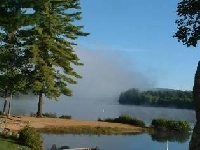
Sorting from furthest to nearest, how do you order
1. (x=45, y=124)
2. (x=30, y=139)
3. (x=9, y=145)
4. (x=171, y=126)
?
(x=171, y=126) < (x=45, y=124) < (x=30, y=139) < (x=9, y=145)

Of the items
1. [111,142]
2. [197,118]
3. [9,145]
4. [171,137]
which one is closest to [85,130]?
[111,142]

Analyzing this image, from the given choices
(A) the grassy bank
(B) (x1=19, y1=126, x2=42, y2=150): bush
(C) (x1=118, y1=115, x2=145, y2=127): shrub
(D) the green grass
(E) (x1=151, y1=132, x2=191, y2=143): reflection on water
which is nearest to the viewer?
(D) the green grass

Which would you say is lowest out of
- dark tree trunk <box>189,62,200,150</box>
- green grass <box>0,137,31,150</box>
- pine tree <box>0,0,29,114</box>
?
green grass <box>0,137,31,150</box>

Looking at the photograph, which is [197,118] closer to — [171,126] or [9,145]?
[9,145]

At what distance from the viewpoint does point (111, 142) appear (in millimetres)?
38969

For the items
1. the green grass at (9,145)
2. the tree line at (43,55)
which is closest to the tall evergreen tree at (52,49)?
the tree line at (43,55)

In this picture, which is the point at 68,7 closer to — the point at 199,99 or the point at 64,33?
the point at 64,33

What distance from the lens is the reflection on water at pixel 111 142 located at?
118 ft

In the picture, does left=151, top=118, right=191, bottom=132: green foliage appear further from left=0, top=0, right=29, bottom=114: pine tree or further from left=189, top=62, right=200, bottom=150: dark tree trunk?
left=189, top=62, right=200, bottom=150: dark tree trunk

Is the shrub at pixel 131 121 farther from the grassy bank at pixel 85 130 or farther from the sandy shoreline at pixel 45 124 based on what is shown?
the grassy bank at pixel 85 130

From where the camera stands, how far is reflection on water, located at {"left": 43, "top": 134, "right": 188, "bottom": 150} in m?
35.9

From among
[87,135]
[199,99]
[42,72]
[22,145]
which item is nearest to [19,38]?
[42,72]

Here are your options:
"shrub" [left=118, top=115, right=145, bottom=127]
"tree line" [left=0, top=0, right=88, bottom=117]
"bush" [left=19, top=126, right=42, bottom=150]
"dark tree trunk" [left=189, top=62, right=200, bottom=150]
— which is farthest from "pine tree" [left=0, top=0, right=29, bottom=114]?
"dark tree trunk" [left=189, top=62, right=200, bottom=150]

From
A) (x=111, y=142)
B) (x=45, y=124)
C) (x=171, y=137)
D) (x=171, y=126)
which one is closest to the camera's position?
(x=111, y=142)
